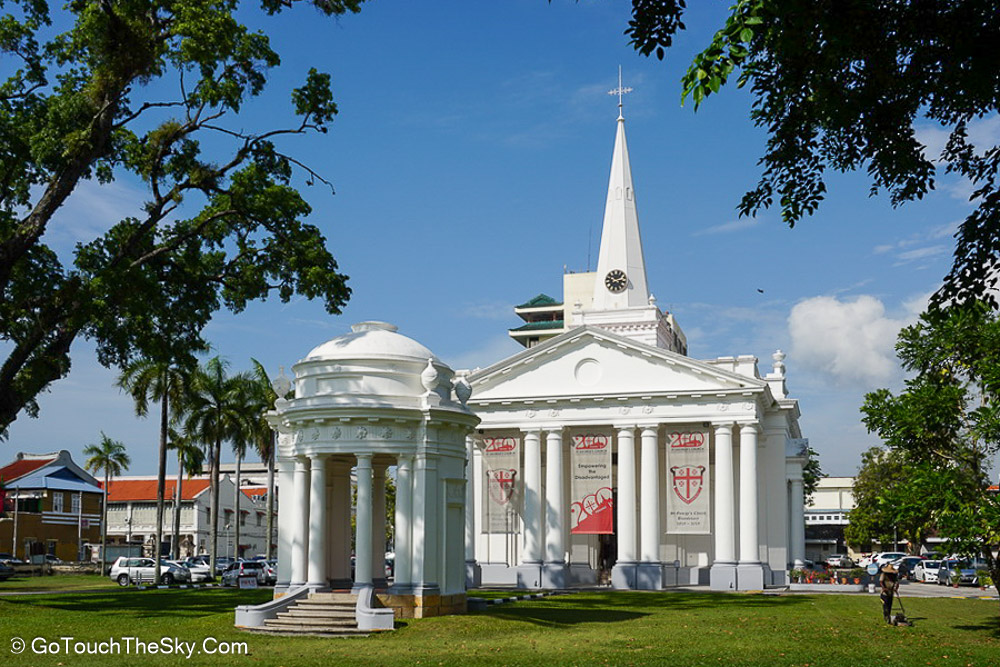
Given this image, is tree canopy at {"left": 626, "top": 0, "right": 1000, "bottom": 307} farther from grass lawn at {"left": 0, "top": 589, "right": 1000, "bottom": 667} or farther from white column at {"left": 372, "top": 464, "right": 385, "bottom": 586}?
white column at {"left": 372, "top": 464, "right": 385, "bottom": 586}

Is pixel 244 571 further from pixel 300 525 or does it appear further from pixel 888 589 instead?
pixel 888 589

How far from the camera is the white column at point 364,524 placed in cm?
2431

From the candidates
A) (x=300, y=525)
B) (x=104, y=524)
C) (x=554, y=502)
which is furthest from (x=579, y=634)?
(x=104, y=524)

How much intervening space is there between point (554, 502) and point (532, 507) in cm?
108

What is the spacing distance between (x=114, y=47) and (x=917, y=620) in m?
25.3

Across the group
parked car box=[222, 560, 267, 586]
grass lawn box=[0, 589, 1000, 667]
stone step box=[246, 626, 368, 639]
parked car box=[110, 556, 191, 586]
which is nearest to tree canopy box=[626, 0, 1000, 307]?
grass lawn box=[0, 589, 1000, 667]

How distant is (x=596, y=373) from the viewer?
1881 inches

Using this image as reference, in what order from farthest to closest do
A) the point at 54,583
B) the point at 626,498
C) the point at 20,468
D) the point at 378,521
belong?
the point at 20,468, the point at 54,583, the point at 626,498, the point at 378,521

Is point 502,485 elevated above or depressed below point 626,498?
above

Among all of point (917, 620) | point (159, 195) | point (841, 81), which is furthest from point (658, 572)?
point (841, 81)

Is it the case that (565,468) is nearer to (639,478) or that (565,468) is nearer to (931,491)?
(639,478)

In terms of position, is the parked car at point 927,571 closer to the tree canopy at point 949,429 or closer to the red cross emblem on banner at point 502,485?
the red cross emblem on banner at point 502,485

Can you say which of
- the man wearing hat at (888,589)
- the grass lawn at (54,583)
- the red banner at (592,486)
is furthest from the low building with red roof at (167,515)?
the man wearing hat at (888,589)

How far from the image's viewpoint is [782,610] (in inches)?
1172
